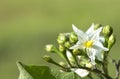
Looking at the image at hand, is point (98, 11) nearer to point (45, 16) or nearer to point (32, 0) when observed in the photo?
point (45, 16)

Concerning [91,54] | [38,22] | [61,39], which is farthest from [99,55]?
[38,22]

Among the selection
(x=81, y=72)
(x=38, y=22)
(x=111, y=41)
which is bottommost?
(x=81, y=72)

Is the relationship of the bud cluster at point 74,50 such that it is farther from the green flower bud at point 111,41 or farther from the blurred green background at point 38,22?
the blurred green background at point 38,22

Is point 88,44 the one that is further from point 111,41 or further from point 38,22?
point 38,22

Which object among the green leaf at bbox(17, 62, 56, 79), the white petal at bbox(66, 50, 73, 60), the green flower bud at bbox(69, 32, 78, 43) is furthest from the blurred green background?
the green leaf at bbox(17, 62, 56, 79)

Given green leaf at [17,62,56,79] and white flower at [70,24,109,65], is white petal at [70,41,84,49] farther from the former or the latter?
green leaf at [17,62,56,79]

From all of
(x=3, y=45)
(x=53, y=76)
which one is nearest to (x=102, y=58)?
(x=53, y=76)
